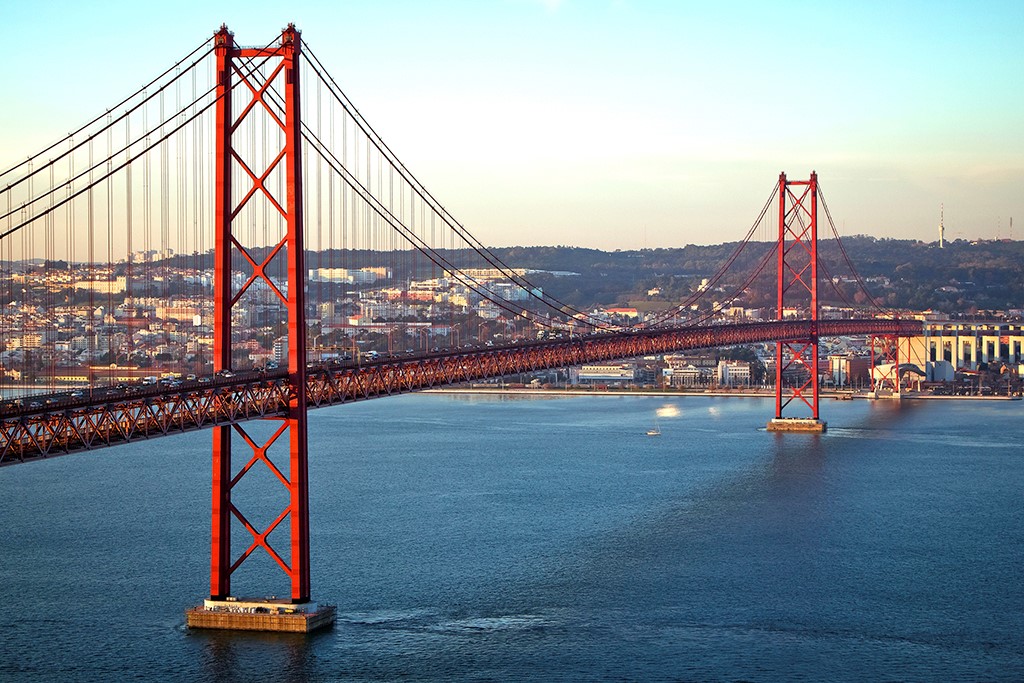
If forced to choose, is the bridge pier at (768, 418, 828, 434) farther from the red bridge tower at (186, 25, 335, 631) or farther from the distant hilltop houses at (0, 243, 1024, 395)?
the red bridge tower at (186, 25, 335, 631)

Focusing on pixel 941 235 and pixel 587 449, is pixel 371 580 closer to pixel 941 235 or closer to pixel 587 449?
pixel 587 449

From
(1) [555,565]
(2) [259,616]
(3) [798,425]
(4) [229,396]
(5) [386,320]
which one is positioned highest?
(5) [386,320]

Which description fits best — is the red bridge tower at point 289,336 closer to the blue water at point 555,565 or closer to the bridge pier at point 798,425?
the blue water at point 555,565

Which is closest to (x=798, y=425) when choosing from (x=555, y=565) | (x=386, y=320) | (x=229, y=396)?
Answer: (x=386, y=320)

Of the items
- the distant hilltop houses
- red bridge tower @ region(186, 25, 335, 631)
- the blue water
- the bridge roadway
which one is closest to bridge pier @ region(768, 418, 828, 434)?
the blue water

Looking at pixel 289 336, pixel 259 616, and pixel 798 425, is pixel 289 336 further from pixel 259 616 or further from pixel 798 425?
pixel 798 425

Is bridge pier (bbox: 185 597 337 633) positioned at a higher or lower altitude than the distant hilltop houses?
lower

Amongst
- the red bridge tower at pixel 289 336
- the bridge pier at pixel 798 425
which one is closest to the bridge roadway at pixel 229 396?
the red bridge tower at pixel 289 336
